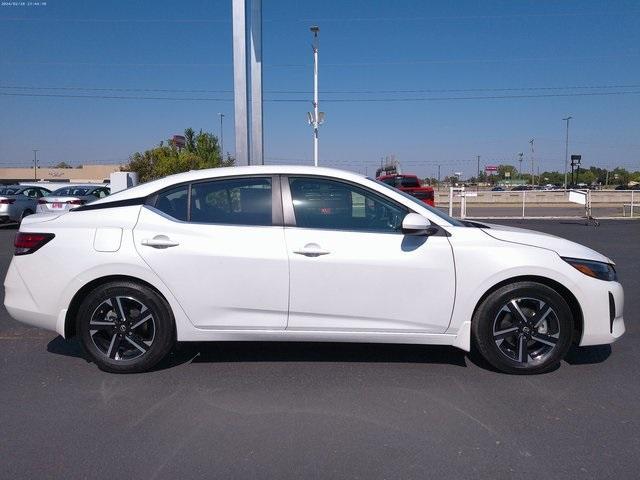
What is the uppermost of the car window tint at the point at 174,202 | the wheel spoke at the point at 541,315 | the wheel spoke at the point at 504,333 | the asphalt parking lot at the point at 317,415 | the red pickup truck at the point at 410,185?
the red pickup truck at the point at 410,185

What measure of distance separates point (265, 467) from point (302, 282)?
1511mm

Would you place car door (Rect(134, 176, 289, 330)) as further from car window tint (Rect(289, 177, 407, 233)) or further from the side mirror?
the side mirror

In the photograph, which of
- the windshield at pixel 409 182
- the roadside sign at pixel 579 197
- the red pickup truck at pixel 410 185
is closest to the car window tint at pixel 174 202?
the roadside sign at pixel 579 197

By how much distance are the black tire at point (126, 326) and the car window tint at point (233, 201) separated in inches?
29.8

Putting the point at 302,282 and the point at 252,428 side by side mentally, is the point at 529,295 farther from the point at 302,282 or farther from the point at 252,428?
the point at 252,428

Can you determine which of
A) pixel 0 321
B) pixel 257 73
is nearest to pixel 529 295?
pixel 0 321

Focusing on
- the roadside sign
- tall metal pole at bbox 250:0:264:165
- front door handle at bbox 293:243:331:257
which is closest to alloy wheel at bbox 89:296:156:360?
front door handle at bbox 293:243:331:257

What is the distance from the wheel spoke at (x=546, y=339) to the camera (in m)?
4.36

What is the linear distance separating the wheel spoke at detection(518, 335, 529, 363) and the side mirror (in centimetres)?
110

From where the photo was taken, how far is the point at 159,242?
4.32 metres

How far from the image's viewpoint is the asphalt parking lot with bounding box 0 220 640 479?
3117 mm

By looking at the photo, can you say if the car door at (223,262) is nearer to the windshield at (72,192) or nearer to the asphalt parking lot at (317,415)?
the asphalt parking lot at (317,415)

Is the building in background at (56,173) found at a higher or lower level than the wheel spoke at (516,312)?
higher

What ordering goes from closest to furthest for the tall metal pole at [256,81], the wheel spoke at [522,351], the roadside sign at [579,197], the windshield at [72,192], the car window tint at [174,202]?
the wheel spoke at [522,351] → the car window tint at [174,202] → the tall metal pole at [256,81] → the windshield at [72,192] → the roadside sign at [579,197]
